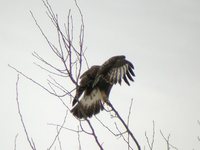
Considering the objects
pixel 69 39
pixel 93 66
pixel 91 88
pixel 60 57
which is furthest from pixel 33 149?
pixel 93 66

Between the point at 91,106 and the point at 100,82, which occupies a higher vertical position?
the point at 100,82

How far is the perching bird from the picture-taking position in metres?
5.06

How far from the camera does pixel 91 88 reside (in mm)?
5898

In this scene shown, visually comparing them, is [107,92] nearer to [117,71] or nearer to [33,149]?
[117,71]

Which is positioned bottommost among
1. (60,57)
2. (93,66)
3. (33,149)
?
(33,149)

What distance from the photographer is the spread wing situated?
4.95 meters

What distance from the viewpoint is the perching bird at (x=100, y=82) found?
5062 millimetres

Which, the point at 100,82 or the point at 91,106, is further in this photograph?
the point at 100,82

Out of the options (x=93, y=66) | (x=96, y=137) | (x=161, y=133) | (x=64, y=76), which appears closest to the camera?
(x=96, y=137)

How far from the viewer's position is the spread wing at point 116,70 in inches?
195

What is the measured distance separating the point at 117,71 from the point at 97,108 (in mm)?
601

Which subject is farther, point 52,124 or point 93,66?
point 93,66

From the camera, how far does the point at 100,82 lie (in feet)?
18.6

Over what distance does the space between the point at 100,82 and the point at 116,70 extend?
17.9 inches
